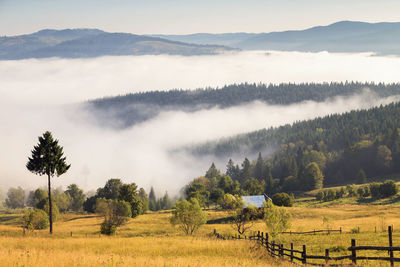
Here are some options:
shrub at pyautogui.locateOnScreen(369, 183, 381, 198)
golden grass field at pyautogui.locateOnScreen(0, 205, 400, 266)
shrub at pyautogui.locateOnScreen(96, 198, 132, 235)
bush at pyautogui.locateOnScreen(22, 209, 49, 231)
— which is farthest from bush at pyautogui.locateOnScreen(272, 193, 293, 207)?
bush at pyautogui.locateOnScreen(22, 209, 49, 231)

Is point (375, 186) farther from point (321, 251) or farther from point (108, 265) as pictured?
point (108, 265)

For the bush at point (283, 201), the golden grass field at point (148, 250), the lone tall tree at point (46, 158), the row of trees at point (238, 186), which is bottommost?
the bush at point (283, 201)

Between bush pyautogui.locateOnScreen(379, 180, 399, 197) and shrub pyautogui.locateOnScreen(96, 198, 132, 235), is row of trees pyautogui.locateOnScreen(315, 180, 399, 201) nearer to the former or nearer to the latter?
bush pyautogui.locateOnScreen(379, 180, 399, 197)

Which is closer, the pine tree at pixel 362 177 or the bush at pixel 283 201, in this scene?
the bush at pixel 283 201

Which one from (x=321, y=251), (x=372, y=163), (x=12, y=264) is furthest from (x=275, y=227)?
(x=372, y=163)

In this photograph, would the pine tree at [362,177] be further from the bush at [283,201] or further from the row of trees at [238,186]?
the bush at [283,201]

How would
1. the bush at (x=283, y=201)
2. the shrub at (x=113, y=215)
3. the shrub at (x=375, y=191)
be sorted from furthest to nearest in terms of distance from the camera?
the shrub at (x=375, y=191)
the bush at (x=283, y=201)
the shrub at (x=113, y=215)

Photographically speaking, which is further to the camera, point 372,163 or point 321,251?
point 372,163

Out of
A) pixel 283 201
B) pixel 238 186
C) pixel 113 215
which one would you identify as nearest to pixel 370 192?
pixel 283 201

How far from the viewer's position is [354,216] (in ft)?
282

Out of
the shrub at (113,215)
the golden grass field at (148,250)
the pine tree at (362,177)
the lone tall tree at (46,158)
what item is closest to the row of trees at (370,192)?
the pine tree at (362,177)

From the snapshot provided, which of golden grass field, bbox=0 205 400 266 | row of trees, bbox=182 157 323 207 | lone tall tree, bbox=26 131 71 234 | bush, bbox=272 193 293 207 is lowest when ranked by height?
bush, bbox=272 193 293 207

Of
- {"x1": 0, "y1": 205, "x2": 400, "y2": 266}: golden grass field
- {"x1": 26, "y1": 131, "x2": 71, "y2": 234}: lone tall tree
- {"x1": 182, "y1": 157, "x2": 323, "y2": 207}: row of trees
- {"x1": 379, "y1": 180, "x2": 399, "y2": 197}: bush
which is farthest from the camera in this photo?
{"x1": 182, "y1": 157, "x2": 323, "y2": 207}: row of trees

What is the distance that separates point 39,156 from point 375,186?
103m
